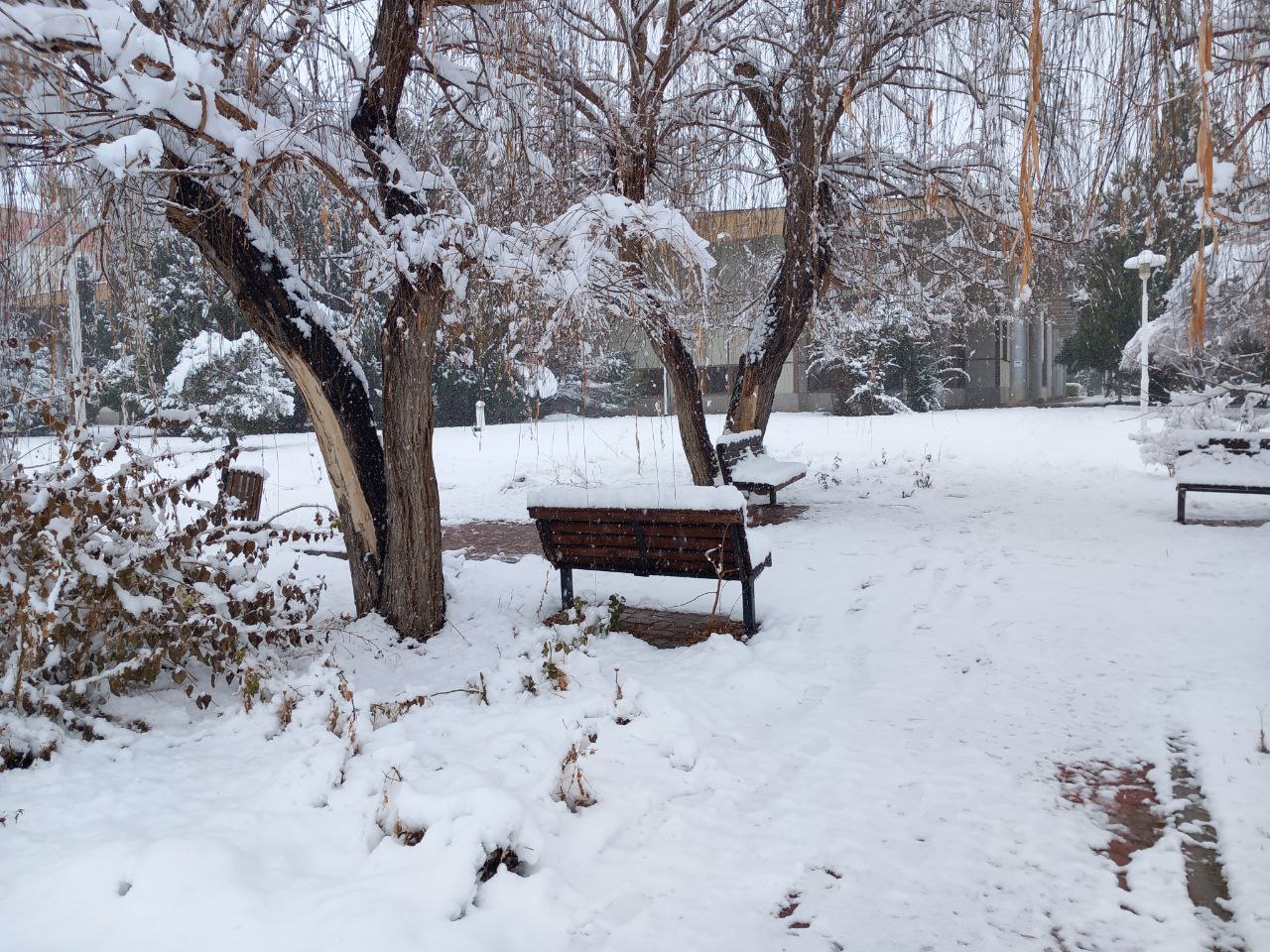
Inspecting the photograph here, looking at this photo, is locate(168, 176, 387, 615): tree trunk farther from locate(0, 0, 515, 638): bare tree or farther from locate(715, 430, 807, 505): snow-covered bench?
locate(715, 430, 807, 505): snow-covered bench

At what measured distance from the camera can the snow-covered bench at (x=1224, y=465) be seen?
7.89 meters

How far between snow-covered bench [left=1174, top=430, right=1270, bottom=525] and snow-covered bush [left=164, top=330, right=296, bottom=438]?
54.6 feet

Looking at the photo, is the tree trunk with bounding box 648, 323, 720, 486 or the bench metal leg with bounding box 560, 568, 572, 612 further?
the tree trunk with bounding box 648, 323, 720, 486

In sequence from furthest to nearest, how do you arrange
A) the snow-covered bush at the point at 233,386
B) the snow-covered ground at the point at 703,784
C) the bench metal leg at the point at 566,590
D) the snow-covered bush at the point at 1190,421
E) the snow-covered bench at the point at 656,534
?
the snow-covered bush at the point at 233,386 < the snow-covered bush at the point at 1190,421 < the bench metal leg at the point at 566,590 < the snow-covered bench at the point at 656,534 < the snow-covered ground at the point at 703,784

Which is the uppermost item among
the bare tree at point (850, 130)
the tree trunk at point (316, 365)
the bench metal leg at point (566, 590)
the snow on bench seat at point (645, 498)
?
the bare tree at point (850, 130)

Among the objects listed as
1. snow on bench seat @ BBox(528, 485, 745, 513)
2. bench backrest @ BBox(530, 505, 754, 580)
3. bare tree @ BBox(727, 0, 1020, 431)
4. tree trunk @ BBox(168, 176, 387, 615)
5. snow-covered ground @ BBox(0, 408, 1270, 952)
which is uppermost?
bare tree @ BBox(727, 0, 1020, 431)

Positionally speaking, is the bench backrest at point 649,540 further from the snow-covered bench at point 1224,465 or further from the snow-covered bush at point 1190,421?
the snow-covered bush at point 1190,421

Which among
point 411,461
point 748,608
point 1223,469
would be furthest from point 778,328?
point 411,461

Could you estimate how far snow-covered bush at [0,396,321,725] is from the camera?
3.30 metres

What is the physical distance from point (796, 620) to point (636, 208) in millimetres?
2760

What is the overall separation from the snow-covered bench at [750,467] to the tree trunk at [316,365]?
476 centimetres

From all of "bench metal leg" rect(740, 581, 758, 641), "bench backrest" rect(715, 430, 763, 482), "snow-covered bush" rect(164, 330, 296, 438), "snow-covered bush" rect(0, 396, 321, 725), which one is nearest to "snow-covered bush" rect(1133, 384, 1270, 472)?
"bench backrest" rect(715, 430, 763, 482)

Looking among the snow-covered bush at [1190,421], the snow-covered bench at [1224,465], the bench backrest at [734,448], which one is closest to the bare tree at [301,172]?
the bench backrest at [734,448]

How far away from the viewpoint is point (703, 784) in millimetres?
3266
